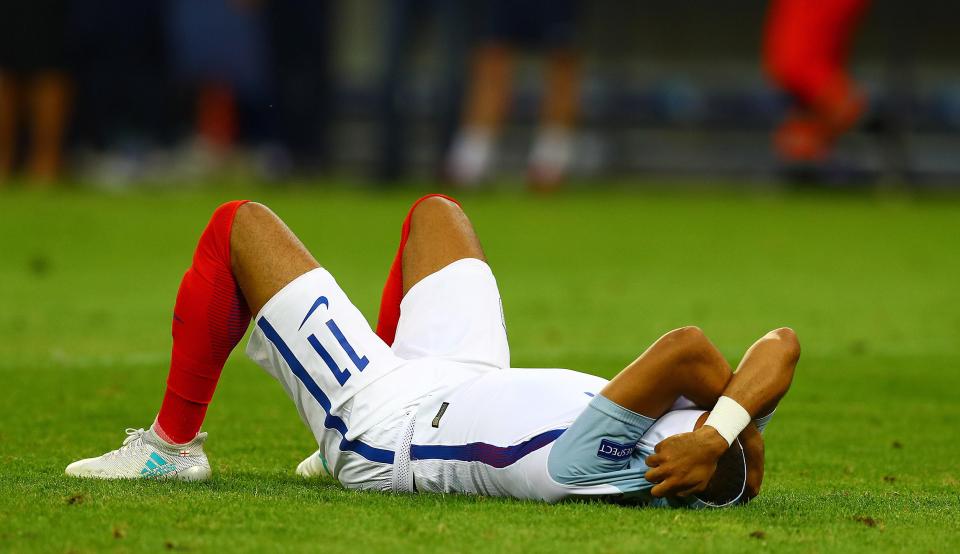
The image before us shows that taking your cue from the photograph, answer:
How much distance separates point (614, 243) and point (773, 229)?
1.70m

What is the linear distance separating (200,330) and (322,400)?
369mm

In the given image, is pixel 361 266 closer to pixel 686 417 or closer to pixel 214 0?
pixel 686 417

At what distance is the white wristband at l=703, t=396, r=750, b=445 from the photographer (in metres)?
3.41

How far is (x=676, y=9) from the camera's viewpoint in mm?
20531

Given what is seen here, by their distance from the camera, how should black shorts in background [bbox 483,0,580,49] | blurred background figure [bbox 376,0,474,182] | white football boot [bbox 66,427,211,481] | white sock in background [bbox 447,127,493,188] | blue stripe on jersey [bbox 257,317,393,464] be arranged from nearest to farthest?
blue stripe on jersey [bbox 257,317,393,464] → white football boot [bbox 66,427,211,481] → white sock in background [bbox 447,127,493,188] → black shorts in background [bbox 483,0,580,49] → blurred background figure [bbox 376,0,474,182]

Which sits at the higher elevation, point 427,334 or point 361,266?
point 427,334

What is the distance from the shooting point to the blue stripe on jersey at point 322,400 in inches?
148

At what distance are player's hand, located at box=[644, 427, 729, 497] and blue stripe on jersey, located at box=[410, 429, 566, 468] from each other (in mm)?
238

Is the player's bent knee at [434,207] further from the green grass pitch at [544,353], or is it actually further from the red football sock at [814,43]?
the red football sock at [814,43]

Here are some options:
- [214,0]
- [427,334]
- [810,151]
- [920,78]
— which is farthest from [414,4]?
[427,334]

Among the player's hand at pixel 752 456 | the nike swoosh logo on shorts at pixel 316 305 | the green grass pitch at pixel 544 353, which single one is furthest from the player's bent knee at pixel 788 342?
the nike swoosh logo on shorts at pixel 316 305

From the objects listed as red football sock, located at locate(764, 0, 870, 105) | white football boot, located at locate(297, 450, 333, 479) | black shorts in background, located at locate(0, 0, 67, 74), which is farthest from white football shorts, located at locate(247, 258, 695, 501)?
black shorts in background, located at locate(0, 0, 67, 74)

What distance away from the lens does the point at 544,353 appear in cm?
663

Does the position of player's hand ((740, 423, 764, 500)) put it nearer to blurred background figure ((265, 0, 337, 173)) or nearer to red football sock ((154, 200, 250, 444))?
red football sock ((154, 200, 250, 444))
